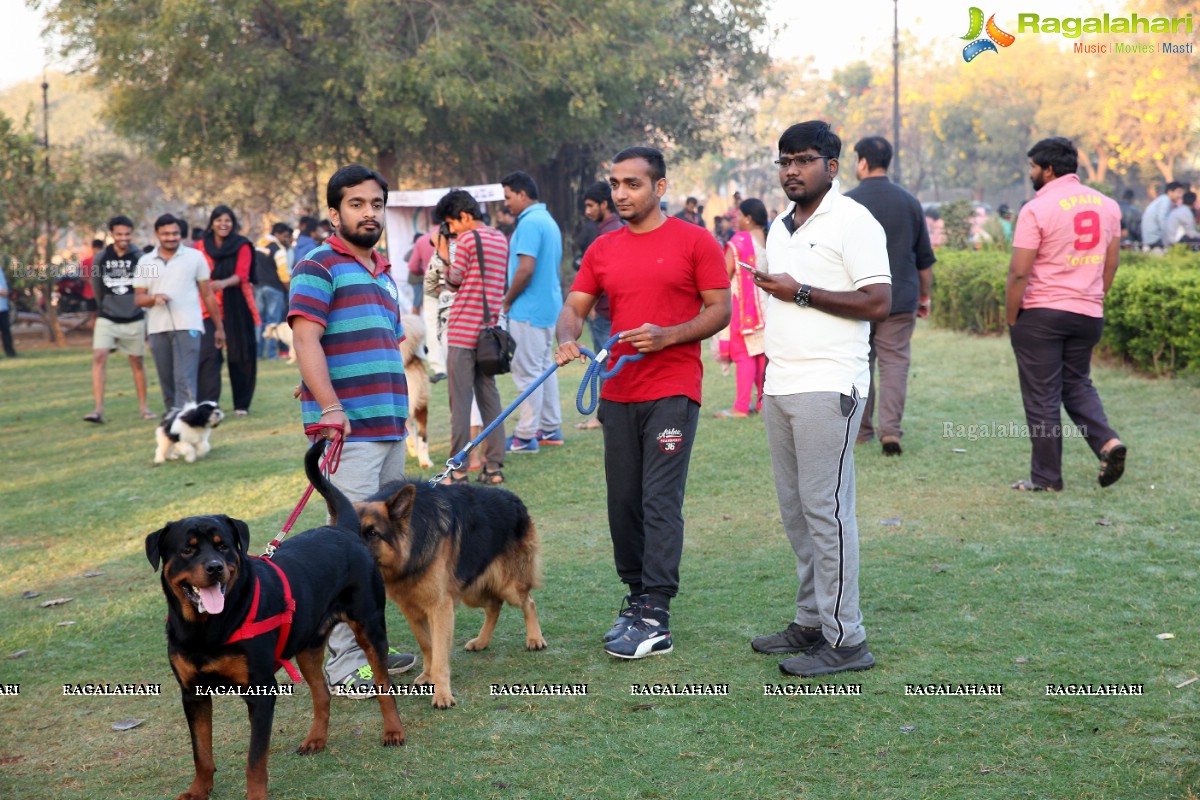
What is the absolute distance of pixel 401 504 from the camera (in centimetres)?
463

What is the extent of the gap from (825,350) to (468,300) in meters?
4.73

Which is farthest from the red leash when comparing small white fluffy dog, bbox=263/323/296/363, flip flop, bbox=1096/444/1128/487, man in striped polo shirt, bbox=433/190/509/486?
small white fluffy dog, bbox=263/323/296/363

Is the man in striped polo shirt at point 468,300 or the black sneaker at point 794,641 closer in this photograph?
the black sneaker at point 794,641

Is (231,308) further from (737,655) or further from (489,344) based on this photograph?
(737,655)

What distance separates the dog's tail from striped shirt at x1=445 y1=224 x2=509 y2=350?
175 inches

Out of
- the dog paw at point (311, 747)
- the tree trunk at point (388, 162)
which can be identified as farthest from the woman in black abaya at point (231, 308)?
the tree trunk at point (388, 162)

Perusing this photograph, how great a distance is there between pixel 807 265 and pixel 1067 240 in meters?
3.56

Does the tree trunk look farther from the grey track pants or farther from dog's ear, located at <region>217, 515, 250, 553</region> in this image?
dog's ear, located at <region>217, 515, 250, 553</region>

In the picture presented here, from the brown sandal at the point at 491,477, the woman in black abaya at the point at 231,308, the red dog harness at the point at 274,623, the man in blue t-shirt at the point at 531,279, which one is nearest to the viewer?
the red dog harness at the point at 274,623

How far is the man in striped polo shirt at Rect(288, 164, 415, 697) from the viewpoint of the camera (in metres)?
4.62

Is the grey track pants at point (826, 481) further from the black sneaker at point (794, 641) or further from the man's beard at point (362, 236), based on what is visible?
the man's beard at point (362, 236)

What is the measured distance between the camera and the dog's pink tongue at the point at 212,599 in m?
3.61

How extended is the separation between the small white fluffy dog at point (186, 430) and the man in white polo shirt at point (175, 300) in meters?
0.74

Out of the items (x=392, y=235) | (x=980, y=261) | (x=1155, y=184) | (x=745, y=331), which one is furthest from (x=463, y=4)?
(x=1155, y=184)
